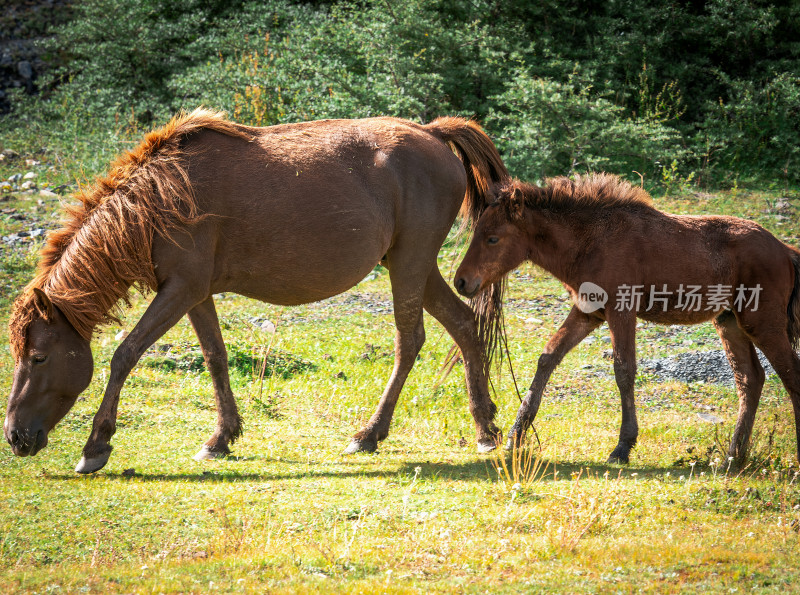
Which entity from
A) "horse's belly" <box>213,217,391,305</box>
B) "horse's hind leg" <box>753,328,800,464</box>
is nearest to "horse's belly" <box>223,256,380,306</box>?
"horse's belly" <box>213,217,391,305</box>

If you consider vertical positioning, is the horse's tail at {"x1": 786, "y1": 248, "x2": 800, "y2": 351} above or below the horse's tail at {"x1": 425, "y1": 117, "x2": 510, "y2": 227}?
below

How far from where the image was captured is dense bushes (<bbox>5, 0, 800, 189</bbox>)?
45.8ft

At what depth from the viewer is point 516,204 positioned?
254 inches

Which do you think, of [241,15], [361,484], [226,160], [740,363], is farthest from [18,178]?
[740,363]

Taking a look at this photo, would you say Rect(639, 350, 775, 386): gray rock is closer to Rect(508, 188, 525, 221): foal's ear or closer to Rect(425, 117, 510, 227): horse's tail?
Rect(425, 117, 510, 227): horse's tail

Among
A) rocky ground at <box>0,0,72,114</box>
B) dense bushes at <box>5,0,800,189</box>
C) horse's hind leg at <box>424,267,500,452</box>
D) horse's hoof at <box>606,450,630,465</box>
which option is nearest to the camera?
horse's hoof at <box>606,450,630,465</box>

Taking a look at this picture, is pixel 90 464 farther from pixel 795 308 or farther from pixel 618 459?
pixel 795 308

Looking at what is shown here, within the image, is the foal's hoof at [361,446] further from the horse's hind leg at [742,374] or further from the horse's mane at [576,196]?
the horse's hind leg at [742,374]

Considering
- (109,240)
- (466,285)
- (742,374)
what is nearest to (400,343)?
(466,285)

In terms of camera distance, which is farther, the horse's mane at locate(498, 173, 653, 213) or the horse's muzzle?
the horse's mane at locate(498, 173, 653, 213)

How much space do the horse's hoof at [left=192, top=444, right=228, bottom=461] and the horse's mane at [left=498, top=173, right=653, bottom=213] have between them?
298 centimetres

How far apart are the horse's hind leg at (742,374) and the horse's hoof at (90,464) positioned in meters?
4.69

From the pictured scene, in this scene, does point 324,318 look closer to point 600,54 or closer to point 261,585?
point 261,585

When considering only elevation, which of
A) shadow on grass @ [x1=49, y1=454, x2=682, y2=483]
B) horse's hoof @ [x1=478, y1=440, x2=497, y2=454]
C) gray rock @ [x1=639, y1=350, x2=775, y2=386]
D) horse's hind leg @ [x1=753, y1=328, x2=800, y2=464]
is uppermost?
horse's hind leg @ [x1=753, y1=328, x2=800, y2=464]
